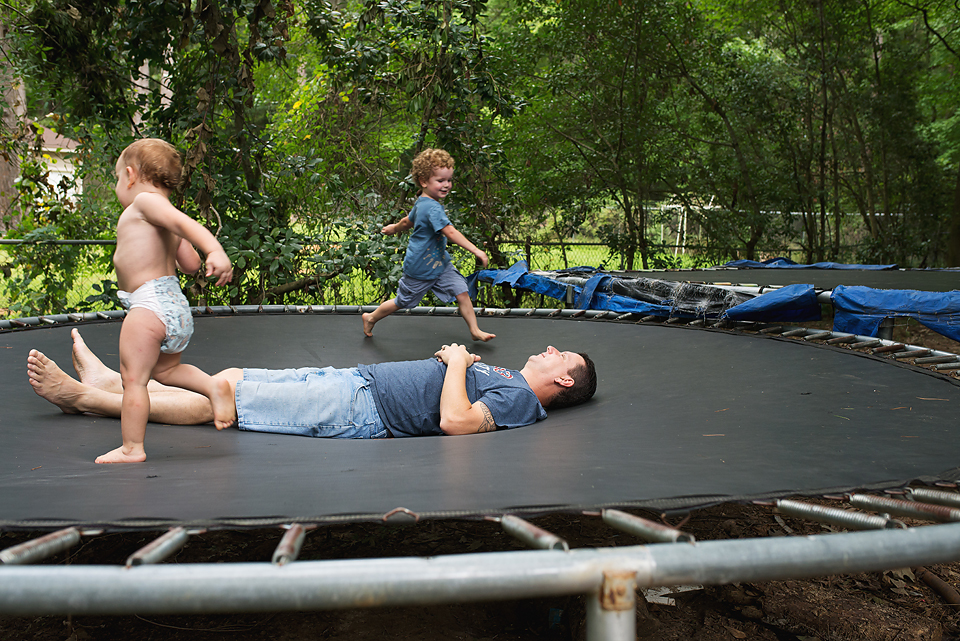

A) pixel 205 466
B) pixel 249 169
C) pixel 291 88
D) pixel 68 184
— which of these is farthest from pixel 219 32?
pixel 205 466

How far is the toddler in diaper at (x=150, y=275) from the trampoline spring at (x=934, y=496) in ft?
3.77

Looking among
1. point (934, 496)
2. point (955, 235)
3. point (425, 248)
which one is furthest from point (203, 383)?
point (955, 235)

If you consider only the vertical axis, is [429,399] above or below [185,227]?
below

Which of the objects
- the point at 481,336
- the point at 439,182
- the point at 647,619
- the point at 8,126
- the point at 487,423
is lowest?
the point at 647,619

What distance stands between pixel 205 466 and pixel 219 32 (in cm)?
364

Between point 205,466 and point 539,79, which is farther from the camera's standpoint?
point 539,79

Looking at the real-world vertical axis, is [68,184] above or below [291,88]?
below

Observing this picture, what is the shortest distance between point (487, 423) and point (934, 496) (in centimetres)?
89

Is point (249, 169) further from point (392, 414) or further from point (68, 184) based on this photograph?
point (392, 414)

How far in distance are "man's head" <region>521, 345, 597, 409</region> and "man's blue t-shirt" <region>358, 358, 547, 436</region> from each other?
0.31 ft

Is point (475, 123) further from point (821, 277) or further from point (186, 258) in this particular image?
point (186, 258)

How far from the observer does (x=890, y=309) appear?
2393 mm

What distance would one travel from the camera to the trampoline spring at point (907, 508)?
30.5 inches

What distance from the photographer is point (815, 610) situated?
1.41 meters
